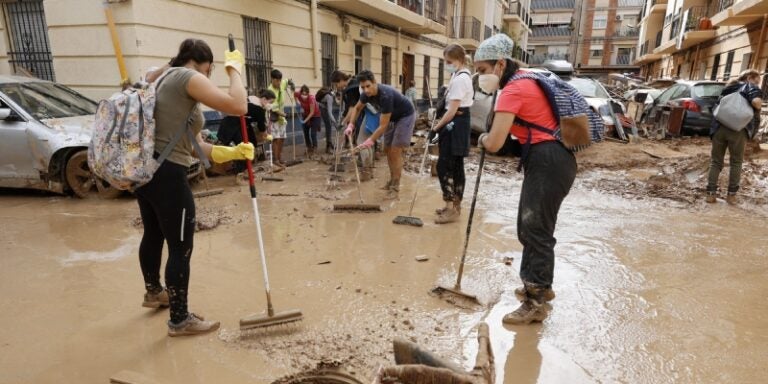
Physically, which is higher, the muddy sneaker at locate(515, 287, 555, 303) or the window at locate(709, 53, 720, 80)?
the window at locate(709, 53, 720, 80)

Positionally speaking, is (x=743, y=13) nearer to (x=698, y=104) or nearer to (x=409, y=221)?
(x=698, y=104)

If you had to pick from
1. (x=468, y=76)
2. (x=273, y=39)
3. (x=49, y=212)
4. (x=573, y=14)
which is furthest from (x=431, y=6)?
(x=573, y=14)

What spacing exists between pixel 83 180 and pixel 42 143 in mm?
612

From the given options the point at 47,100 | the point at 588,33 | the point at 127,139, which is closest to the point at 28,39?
the point at 47,100

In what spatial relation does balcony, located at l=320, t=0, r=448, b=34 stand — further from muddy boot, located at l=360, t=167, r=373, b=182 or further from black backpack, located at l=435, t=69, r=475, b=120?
black backpack, located at l=435, t=69, r=475, b=120

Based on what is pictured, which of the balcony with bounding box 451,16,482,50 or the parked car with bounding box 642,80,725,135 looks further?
the balcony with bounding box 451,16,482,50

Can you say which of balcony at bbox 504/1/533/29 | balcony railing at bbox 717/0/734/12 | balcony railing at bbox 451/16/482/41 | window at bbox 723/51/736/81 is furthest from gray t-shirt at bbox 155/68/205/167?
balcony at bbox 504/1/533/29

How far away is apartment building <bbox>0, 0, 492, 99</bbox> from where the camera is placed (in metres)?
6.94

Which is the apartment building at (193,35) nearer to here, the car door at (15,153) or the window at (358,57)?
the window at (358,57)

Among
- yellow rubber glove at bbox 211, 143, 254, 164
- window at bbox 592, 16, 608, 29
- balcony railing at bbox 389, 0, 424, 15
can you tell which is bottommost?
yellow rubber glove at bbox 211, 143, 254, 164

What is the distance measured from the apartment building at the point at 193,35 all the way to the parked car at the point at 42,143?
4.86 feet

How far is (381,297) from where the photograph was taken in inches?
124

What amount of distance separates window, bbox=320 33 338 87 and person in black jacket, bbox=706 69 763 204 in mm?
8809

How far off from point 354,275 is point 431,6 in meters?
16.7
